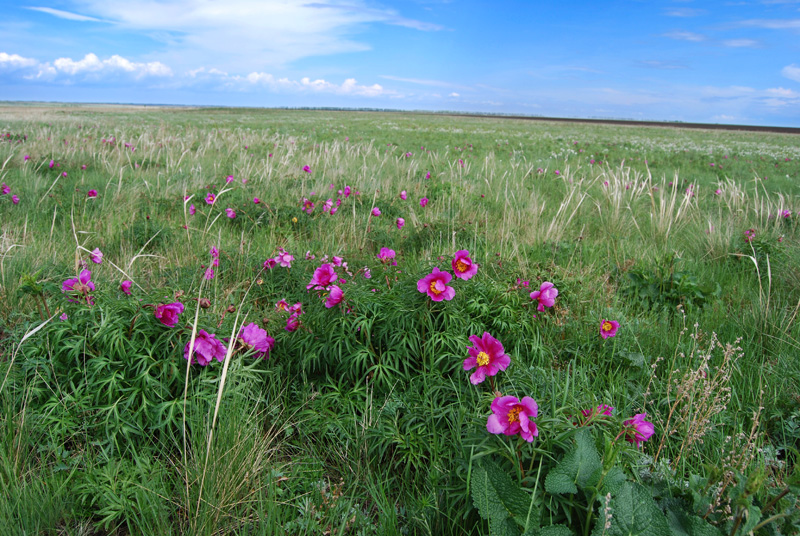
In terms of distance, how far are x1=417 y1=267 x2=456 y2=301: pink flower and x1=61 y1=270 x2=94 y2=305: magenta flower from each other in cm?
144

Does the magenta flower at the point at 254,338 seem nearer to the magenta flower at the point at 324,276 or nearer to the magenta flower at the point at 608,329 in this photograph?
the magenta flower at the point at 324,276

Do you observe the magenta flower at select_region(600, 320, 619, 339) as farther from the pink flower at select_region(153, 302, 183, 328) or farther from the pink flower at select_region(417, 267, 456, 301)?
the pink flower at select_region(153, 302, 183, 328)

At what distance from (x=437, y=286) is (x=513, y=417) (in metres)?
0.67

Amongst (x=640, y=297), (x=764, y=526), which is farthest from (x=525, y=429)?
(x=640, y=297)

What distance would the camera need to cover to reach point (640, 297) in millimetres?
2982

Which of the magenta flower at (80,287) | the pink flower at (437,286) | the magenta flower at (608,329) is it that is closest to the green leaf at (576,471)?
the pink flower at (437,286)

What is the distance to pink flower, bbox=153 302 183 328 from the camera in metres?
1.80

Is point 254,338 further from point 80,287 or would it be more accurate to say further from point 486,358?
point 486,358

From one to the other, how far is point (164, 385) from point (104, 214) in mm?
3449

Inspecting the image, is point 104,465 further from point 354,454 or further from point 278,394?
point 354,454

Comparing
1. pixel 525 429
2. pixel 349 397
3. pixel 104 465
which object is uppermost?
pixel 525 429

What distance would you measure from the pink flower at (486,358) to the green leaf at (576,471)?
0.36 metres

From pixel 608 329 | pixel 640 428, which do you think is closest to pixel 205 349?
pixel 640 428

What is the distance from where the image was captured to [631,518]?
118cm
